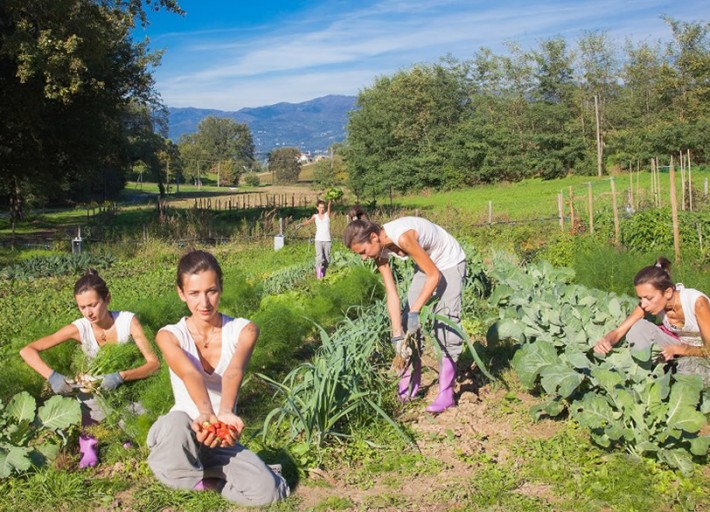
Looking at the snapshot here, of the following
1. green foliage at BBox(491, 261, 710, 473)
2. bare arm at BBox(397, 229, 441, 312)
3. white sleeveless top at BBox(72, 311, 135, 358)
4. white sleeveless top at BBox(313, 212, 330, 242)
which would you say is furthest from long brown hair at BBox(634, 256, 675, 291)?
white sleeveless top at BBox(313, 212, 330, 242)

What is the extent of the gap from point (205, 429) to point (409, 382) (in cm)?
191

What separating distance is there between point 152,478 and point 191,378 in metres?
0.85

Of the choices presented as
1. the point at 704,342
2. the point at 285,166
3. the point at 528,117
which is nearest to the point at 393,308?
the point at 704,342

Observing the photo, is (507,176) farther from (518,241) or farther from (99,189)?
(518,241)

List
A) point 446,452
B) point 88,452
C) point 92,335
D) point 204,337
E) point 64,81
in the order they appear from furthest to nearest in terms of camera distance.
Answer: point 64,81 < point 92,335 < point 446,452 < point 88,452 < point 204,337

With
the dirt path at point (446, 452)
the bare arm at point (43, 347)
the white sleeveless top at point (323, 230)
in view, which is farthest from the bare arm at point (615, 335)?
the white sleeveless top at point (323, 230)

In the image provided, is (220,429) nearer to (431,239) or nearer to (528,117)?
(431,239)

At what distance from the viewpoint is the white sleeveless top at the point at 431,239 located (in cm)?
436

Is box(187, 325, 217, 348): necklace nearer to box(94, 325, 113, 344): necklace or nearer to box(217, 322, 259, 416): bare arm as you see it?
box(217, 322, 259, 416): bare arm

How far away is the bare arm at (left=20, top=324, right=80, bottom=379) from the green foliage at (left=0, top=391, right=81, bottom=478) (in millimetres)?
260

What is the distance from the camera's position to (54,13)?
1371 cm

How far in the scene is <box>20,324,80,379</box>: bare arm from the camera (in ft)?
13.0

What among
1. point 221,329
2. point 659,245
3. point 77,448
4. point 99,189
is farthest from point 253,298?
point 99,189

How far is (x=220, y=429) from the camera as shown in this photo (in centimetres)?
299
